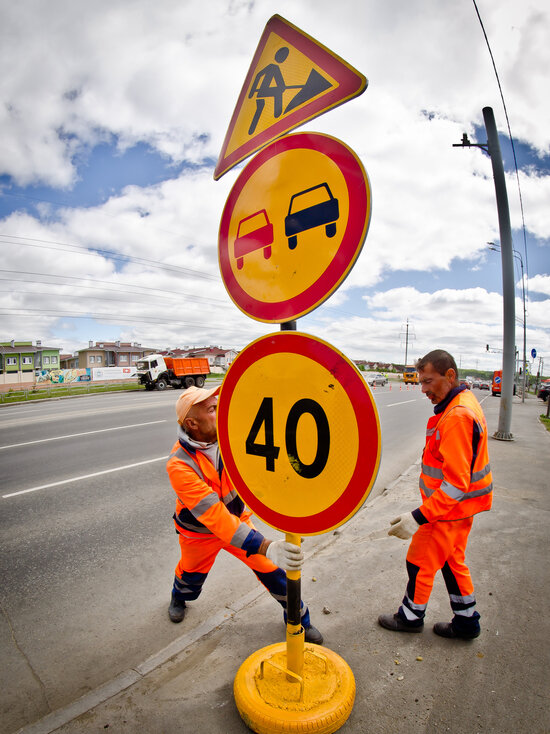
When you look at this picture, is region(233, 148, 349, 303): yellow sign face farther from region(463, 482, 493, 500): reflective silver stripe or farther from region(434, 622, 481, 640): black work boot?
region(434, 622, 481, 640): black work boot

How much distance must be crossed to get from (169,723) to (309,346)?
6.30ft

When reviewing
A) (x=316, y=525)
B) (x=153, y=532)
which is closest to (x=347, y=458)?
(x=316, y=525)

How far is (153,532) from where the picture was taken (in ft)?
14.2

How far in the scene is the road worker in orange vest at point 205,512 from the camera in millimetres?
2117

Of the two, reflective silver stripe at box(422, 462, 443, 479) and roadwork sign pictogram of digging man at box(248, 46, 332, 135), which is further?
reflective silver stripe at box(422, 462, 443, 479)

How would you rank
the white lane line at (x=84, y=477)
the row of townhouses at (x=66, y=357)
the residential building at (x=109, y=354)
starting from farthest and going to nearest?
the residential building at (x=109, y=354) → the row of townhouses at (x=66, y=357) → the white lane line at (x=84, y=477)

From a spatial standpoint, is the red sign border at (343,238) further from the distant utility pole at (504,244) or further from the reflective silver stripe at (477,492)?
the distant utility pole at (504,244)

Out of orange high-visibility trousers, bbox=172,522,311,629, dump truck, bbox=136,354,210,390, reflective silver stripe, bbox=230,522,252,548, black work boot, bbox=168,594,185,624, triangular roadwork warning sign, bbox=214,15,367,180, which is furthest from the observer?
dump truck, bbox=136,354,210,390

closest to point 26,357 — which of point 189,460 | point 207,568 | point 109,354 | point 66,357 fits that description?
point 109,354

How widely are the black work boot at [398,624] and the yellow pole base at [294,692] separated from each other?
0.53 meters

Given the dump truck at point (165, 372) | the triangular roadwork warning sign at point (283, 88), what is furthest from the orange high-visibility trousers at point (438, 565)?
the dump truck at point (165, 372)

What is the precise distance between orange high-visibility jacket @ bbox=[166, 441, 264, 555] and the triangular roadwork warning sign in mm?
1598

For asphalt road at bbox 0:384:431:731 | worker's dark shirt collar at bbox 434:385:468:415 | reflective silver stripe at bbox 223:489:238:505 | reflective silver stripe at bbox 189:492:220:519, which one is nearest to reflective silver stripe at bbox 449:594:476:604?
asphalt road at bbox 0:384:431:731

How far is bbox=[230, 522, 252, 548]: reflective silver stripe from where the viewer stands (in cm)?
208
